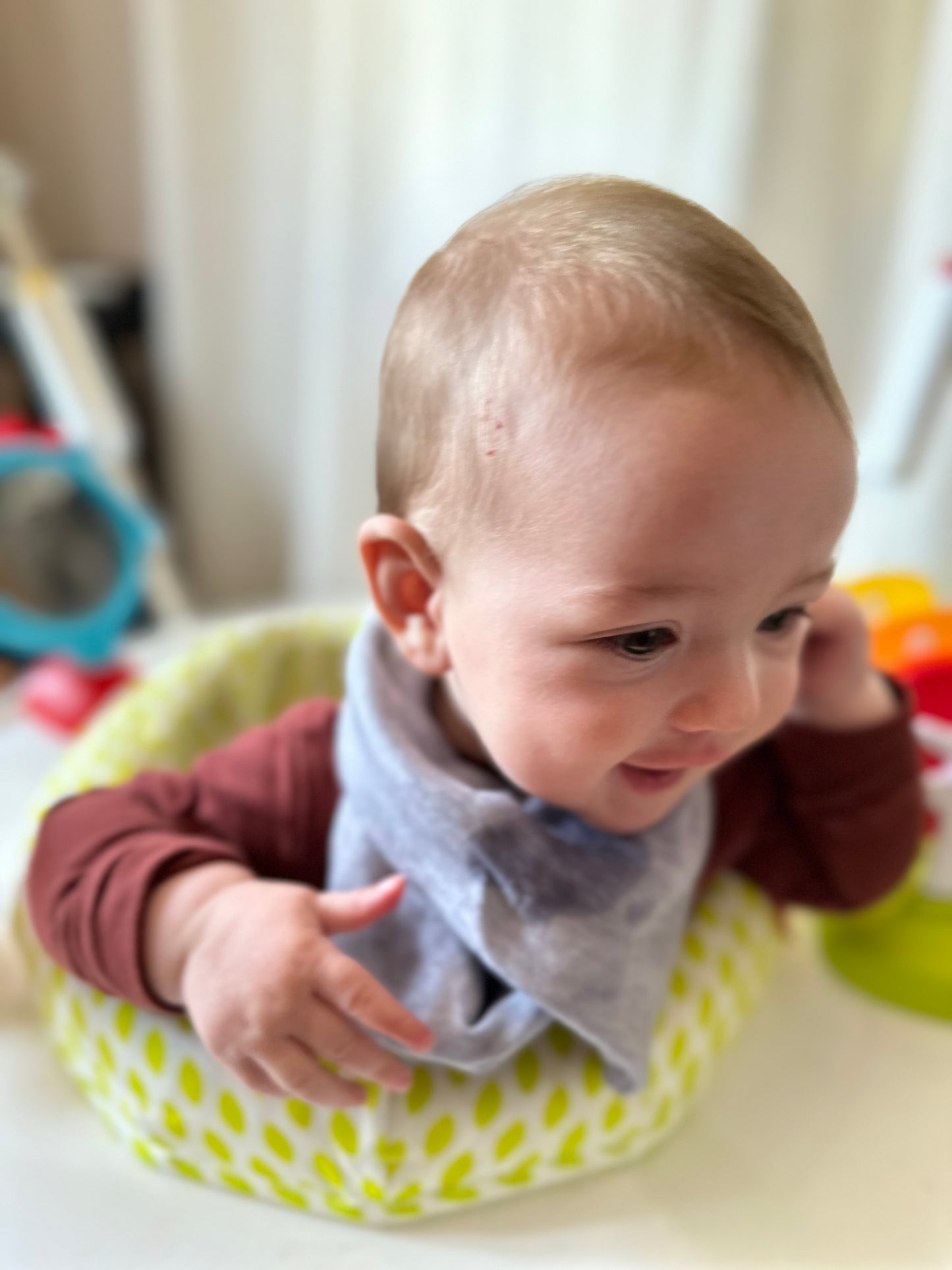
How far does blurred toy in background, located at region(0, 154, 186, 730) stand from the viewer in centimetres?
103

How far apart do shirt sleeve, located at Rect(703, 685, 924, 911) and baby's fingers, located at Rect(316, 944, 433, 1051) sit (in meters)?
0.22

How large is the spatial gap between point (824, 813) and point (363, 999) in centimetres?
28

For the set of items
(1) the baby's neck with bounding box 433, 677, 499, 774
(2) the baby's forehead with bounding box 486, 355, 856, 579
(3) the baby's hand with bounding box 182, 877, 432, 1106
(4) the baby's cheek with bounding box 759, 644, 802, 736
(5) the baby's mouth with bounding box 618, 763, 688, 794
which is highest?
(2) the baby's forehead with bounding box 486, 355, 856, 579

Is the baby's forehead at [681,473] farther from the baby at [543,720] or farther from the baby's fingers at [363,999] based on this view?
the baby's fingers at [363,999]

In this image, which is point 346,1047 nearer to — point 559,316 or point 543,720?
point 543,720

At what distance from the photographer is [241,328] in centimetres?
130

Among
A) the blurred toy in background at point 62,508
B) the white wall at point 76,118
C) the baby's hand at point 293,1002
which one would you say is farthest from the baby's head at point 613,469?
the white wall at point 76,118

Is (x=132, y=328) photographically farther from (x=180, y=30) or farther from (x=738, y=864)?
(x=738, y=864)

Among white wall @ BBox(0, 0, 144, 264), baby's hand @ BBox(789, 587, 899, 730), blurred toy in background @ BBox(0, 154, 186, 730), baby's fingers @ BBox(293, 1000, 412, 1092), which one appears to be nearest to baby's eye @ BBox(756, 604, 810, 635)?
baby's hand @ BBox(789, 587, 899, 730)

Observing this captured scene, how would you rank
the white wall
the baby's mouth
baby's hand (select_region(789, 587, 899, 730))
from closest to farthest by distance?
the baby's mouth → baby's hand (select_region(789, 587, 899, 730)) → the white wall

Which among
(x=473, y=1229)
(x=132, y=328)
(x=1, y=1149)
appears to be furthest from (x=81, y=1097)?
(x=132, y=328)

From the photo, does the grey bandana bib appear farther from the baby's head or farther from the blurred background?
the blurred background

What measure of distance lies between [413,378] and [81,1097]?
37 centimetres

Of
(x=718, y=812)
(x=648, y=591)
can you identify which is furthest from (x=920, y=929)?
(x=648, y=591)
